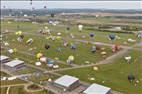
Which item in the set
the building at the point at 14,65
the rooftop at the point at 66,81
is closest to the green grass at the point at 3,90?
the rooftop at the point at 66,81

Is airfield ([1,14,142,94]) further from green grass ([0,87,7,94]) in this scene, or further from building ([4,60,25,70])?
building ([4,60,25,70])

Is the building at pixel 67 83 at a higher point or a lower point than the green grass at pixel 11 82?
higher

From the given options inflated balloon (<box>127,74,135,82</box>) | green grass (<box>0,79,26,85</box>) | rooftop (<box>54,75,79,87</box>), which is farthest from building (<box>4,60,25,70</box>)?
inflated balloon (<box>127,74,135,82</box>)

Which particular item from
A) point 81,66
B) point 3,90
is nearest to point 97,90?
point 81,66

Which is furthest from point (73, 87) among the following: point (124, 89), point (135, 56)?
point (135, 56)

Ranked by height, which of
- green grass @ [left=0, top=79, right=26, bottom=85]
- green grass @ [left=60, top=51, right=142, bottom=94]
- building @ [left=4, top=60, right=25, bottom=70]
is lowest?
green grass @ [left=0, top=79, right=26, bottom=85]

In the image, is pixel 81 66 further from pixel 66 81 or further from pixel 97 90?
pixel 97 90

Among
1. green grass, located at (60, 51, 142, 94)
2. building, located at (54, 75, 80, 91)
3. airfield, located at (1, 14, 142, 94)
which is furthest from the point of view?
airfield, located at (1, 14, 142, 94)

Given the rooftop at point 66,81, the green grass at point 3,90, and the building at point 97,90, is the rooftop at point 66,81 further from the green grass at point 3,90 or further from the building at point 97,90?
the green grass at point 3,90

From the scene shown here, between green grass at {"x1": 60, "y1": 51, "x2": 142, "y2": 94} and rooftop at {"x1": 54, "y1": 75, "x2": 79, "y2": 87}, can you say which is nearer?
rooftop at {"x1": 54, "y1": 75, "x2": 79, "y2": 87}
